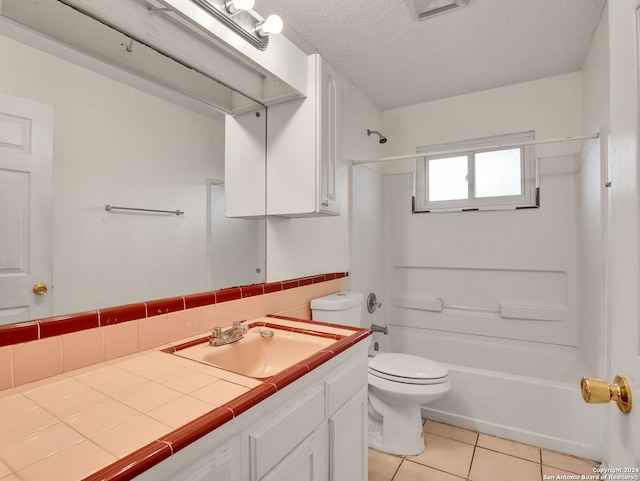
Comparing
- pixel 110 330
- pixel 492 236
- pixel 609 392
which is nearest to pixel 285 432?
pixel 110 330

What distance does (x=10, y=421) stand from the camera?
2.05 ft

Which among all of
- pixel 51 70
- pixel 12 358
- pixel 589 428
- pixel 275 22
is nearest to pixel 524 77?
pixel 275 22

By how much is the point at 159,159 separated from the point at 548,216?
2.57 m

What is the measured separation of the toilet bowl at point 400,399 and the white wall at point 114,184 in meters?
1.17

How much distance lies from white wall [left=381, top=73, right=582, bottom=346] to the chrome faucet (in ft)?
6.04

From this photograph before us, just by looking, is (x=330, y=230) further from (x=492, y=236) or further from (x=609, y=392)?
(x=609, y=392)

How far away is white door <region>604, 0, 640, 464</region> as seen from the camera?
52 centimetres

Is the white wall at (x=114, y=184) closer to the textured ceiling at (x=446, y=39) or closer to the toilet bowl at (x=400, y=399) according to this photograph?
the textured ceiling at (x=446, y=39)

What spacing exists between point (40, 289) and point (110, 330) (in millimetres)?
209

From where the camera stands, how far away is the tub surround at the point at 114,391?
20.7 inches

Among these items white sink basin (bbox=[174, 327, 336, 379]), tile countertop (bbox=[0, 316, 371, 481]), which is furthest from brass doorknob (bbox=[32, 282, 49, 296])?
white sink basin (bbox=[174, 327, 336, 379])

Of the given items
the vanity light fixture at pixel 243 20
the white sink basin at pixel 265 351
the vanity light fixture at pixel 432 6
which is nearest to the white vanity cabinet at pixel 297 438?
the white sink basin at pixel 265 351

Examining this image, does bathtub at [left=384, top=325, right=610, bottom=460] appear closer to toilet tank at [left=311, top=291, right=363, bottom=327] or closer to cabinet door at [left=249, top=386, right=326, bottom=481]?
toilet tank at [left=311, top=291, right=363, bottom=327]

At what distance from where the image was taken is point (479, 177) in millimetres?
2682
